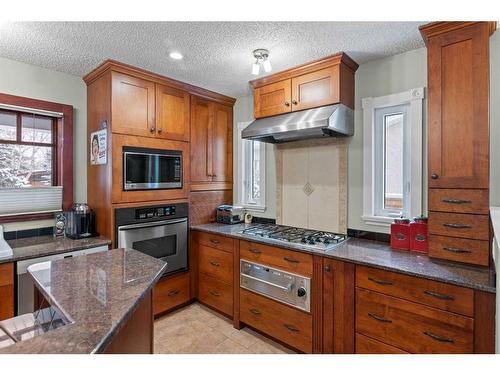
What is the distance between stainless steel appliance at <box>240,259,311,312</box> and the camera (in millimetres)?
2111

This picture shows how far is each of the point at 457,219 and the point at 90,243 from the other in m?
2.67

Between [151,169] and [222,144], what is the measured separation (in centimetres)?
103

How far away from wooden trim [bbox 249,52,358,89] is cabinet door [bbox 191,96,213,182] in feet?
2.56

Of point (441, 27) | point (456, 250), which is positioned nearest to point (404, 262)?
point (456, 250)

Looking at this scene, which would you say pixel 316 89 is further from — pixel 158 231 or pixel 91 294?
pixel 91 294

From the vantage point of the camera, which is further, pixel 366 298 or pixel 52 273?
pixel 366 298

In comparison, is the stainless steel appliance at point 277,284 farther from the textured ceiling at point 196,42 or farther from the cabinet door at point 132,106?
the textured ceiling at point 196,42

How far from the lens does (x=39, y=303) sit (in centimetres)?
144

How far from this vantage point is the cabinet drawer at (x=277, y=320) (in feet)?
6.95

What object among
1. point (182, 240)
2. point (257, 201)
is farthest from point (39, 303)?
point (257, 201)

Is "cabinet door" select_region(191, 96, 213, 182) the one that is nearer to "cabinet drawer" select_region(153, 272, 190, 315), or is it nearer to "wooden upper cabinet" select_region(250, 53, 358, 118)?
"wooden upper cabinet" select_region(250, 53, 358, 118)

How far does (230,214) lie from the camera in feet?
10.5

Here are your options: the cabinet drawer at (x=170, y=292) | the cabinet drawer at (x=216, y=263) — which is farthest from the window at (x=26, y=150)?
the cabinet drawer at (x=216, y=263)
